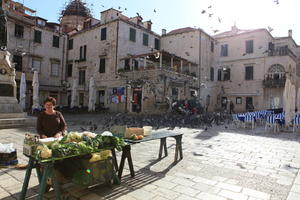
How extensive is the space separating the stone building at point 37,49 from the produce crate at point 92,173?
21538 millimetres

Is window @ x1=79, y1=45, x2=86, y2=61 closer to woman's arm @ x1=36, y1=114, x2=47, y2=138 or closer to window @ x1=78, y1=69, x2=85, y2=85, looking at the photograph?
window @ x1=78, y1=69, x2=85, y2=85

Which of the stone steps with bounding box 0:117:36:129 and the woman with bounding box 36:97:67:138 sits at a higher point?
the woman with bounding box 36:97:67:138

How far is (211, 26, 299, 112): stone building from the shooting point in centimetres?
2242

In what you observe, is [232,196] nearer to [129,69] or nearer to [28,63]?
[129,69]

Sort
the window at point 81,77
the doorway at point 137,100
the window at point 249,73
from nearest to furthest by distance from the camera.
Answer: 1. the doorway at point 137,100
2. the window at point 249,73
3. the window at point 81,77

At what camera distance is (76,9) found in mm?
33781

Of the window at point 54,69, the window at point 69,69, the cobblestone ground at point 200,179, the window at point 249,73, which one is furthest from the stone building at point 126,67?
the cobblestone ground at point 200,179

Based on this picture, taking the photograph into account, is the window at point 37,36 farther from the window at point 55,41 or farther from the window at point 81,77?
the window at point 81,77

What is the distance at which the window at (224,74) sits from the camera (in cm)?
2570

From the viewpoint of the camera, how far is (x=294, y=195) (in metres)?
2.82

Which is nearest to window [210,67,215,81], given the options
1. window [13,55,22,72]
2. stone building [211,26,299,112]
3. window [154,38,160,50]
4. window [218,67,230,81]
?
stone building [211,26,299,112]

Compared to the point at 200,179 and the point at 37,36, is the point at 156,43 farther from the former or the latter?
the point at 200,179

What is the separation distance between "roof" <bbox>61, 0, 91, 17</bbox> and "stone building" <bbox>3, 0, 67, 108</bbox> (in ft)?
26.6

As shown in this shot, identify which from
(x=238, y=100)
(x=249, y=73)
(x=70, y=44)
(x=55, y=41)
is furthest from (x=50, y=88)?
(x=249, y=73)
